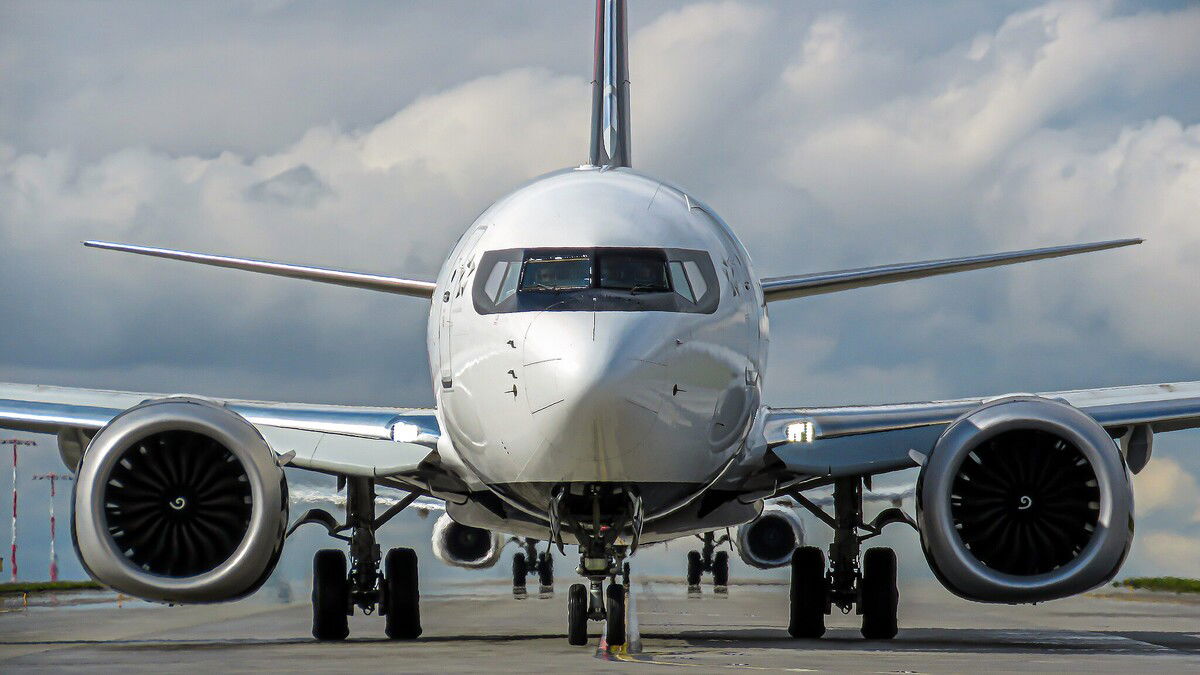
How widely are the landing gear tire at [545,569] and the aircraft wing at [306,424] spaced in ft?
81.6

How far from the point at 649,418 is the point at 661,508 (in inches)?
76.0

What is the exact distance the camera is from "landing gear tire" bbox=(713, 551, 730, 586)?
43469 millimetres

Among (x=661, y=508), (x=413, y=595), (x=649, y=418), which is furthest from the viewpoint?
(x=413, y=595)

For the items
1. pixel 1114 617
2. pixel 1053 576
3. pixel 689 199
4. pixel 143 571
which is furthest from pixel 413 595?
pixel 1114 617

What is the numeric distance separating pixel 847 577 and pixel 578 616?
404 cm

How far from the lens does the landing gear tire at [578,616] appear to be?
580 inches

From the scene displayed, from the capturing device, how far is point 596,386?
39.1 feet

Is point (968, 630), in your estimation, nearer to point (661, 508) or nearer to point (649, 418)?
point (661, 508)

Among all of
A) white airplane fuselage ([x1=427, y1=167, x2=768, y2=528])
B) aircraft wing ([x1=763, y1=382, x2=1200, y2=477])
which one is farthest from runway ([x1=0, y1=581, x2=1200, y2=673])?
aircraft wing ([x1=763, y1=382, x2=1200, y2=477])

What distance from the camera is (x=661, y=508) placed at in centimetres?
1410

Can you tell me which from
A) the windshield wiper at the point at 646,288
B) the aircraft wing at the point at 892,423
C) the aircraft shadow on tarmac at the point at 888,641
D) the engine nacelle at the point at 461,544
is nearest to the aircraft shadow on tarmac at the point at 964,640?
the aircraft shadow on tarmac at the point at 888,641

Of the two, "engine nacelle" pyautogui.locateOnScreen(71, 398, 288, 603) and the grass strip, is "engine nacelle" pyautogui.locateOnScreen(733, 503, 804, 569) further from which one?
"engine nacelle" pyautogui.locateOnScreen(71, 398, 288, 603)

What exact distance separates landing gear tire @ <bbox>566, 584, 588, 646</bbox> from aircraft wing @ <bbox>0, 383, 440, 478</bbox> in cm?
183

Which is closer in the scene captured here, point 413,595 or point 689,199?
point 689,199
